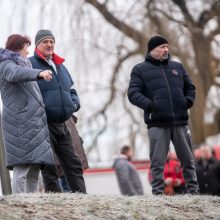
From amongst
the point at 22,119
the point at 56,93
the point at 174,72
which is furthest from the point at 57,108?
the point at 174,72

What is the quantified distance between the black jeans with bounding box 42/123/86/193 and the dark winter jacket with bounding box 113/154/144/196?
15.6 feet

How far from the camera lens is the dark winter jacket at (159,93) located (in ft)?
35.7

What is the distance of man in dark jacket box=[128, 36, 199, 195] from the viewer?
1091 cm

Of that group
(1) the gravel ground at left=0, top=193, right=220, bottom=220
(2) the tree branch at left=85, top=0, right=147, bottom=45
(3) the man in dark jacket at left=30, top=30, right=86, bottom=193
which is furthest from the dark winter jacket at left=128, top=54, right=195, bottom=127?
(2) the tree branch at left=85, top=0, right=147, bottom=45

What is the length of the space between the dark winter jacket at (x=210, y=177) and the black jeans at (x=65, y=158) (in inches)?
216

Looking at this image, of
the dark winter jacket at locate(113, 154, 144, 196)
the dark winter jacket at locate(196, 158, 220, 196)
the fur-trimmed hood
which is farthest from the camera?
the dark winter jacket at locate(196, 158, 220, 196)

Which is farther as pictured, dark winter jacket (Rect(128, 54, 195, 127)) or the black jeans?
dark winter jacket (Rect(128, 54, 195, 127))

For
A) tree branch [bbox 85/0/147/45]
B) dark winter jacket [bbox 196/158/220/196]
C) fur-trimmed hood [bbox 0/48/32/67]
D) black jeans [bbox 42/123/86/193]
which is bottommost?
dark winter jacket [bbox 196/158/220/196]

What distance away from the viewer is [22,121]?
31.9ft

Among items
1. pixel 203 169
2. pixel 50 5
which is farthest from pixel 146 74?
pixel 50 5

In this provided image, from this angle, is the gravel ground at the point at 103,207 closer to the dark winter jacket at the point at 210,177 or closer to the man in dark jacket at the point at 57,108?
the man in dark jacket at the point at 57,108

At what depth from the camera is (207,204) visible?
32.1 ft

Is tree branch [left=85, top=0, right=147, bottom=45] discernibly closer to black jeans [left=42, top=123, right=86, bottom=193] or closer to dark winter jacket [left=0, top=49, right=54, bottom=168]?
black jeans [left=42, top=123, right=86, bottom=193]

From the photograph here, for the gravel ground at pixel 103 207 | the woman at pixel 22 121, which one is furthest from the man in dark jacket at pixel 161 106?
the woman at pixel 22 121
